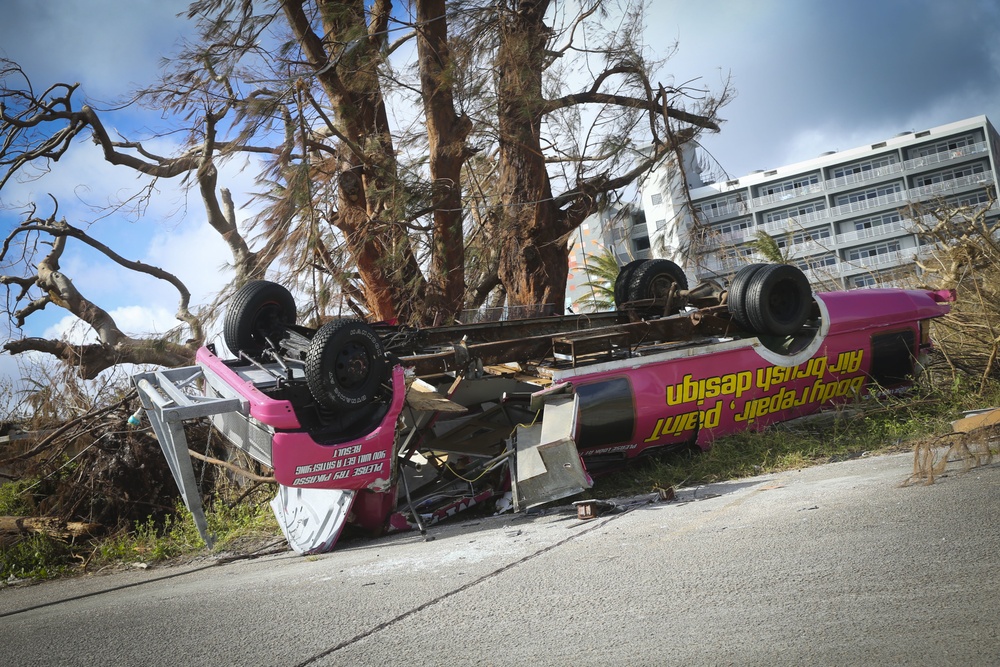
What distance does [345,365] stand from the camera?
599 cm

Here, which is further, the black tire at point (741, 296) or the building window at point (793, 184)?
the building window at point (793, 184)

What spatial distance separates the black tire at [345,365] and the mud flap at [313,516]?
805mm

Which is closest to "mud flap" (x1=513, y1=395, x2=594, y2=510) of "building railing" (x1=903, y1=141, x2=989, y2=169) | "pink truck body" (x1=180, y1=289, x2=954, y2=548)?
"pink truck body" (x1=180, y1=289, x2=954, y2=548)

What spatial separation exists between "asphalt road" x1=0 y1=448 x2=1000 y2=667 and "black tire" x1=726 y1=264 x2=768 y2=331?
2.57 metres

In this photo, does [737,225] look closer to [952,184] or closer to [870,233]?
[870,233]

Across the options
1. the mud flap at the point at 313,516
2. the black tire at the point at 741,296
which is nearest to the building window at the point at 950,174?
the black tire at the point at 741,296

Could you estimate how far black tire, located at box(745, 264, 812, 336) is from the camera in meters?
7.97

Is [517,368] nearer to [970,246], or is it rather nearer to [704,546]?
[704,546]

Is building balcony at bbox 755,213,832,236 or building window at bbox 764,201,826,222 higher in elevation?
building window at bbox 764,201,826,222

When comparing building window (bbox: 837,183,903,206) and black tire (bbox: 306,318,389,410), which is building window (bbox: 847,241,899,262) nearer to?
building window (bbox: 837,183,903,206)

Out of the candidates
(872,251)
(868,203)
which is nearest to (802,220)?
(868,203)

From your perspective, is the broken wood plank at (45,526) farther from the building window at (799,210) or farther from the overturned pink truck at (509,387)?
the building window at (799,210)

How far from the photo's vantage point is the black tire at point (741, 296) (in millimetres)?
8094

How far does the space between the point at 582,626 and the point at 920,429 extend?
5.47 m
